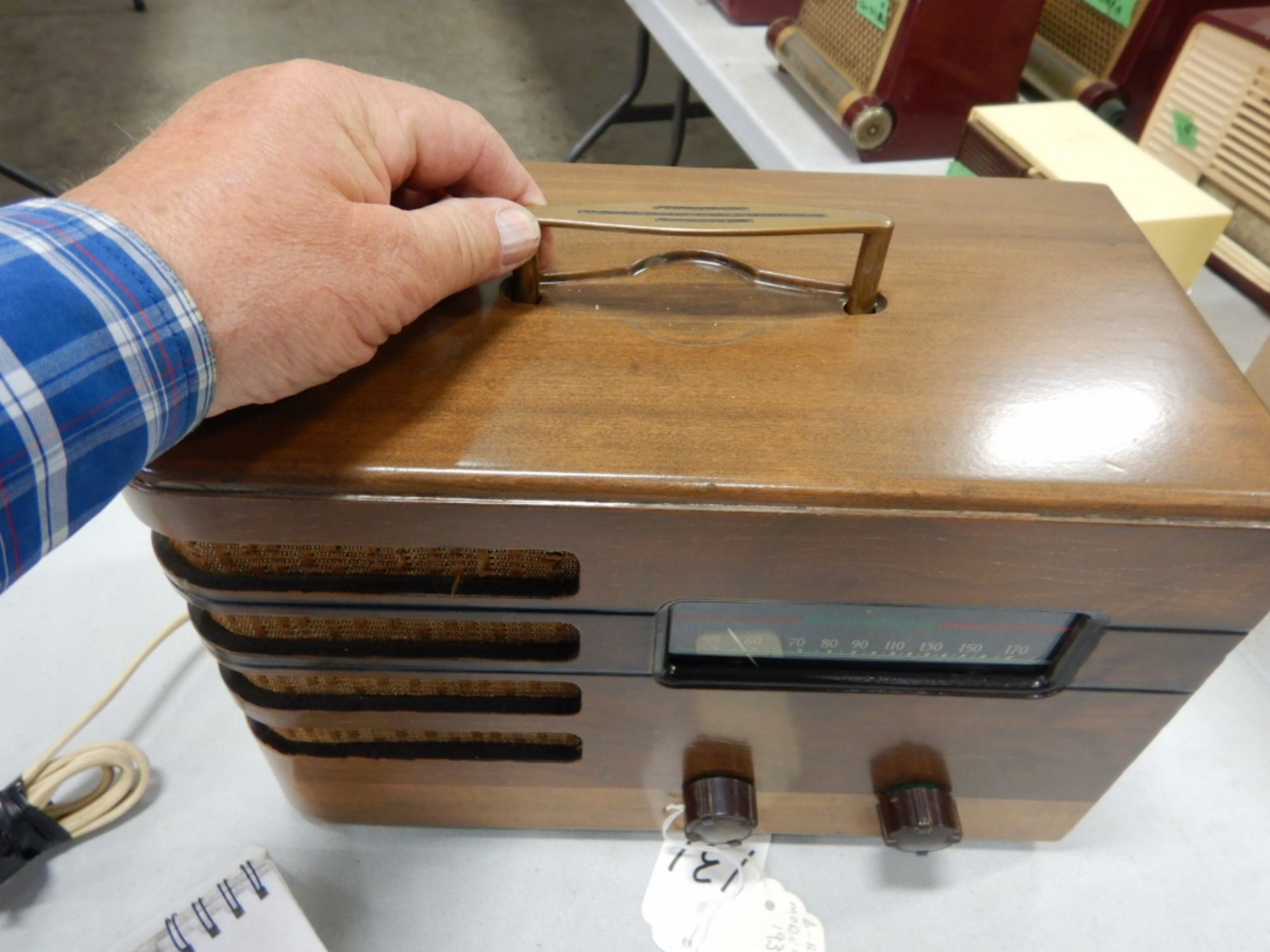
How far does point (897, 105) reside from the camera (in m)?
0.92

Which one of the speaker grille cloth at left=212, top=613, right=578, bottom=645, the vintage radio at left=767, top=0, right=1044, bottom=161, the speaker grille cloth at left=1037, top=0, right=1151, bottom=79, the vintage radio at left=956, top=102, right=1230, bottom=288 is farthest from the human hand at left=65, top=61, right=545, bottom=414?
the speaker grille cloth at left=1037, top=0, right=1151, bottom=79

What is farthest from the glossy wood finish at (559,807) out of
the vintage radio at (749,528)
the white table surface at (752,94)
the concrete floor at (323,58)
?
the concrete floor at (323,58)

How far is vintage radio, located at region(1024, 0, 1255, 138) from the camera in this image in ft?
3.08

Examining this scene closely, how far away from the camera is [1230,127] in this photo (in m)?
0.84

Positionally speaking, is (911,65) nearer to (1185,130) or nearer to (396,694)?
(1185,130)

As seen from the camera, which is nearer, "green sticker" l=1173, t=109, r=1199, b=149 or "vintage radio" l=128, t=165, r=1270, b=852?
"vintage radio" l=128, t=165, r=1270, b=852

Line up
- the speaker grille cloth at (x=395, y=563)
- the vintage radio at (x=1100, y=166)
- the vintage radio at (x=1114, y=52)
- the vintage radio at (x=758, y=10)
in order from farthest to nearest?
the vintage radio at (x=758, y=10) < the vintage radio at (x=1114, y=52) < the vintage radio at (x=1100, y=166) < the speaker grille cloth at (x=395, y=563)

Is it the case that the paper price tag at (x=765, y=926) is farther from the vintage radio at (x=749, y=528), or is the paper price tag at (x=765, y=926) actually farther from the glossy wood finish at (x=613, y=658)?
the glossy wood finish at (x=613, y=658)

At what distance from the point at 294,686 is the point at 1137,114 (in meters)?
1.06

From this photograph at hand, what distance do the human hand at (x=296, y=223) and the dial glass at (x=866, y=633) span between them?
0.63 ft

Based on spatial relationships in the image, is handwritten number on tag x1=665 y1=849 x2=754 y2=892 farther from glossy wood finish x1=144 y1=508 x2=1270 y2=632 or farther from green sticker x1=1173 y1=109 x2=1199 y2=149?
green sticker x1=1173 y1=109 x2=1199 y2=149

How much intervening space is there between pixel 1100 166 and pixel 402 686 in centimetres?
69

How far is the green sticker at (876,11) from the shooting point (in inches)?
34.6

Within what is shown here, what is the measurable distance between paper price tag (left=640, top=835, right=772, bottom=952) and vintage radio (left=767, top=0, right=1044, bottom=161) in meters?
0.72
